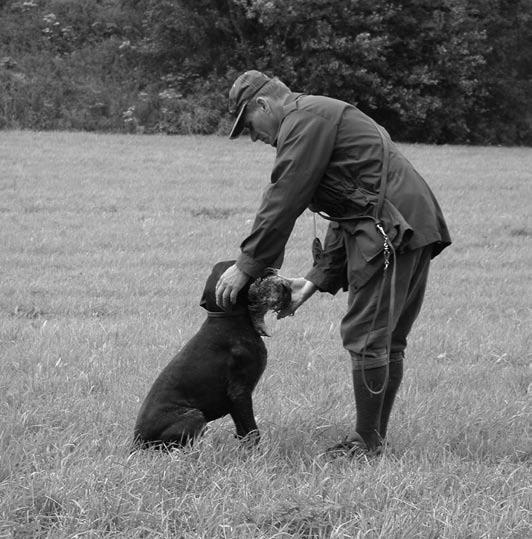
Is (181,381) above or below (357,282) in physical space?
below

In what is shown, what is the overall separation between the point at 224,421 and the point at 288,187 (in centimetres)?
159

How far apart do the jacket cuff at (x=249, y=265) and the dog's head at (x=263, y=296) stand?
0.18 m

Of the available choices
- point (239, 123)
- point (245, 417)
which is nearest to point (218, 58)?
point (239, 123)

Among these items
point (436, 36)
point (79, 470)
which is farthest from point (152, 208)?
point (436, 36)

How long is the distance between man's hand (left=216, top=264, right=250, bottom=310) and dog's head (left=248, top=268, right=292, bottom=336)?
0.15 meters

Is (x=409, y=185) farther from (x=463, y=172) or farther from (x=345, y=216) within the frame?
(x=463, y=172)

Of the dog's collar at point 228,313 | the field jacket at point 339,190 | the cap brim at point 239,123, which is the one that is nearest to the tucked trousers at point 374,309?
the field jacket at point 339,190

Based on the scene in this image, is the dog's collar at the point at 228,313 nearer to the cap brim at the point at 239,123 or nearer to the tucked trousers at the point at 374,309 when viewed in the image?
the tucked trousers at the point at 374,309

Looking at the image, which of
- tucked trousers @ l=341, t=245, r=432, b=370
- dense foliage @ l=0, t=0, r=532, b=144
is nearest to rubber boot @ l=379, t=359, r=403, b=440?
tucked trousers @ l=341, t=245, r=432, b=370

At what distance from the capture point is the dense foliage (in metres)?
26.2

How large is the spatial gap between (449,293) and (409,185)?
5.31 metres

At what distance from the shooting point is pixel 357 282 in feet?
14.5

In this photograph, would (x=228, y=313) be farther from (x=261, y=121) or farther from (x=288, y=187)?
(x=261, y=121)

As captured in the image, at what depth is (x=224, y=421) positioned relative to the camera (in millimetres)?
5082
